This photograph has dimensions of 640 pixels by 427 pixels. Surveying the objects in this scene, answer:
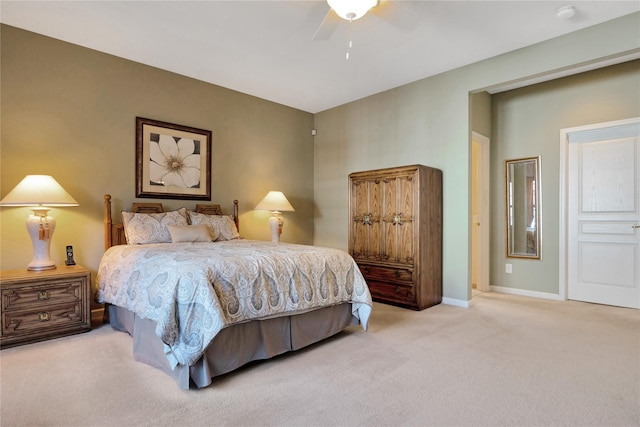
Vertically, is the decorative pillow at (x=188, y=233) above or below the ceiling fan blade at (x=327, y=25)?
below

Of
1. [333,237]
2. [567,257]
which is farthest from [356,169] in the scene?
[567,257]

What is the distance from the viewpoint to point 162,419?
5.85ft

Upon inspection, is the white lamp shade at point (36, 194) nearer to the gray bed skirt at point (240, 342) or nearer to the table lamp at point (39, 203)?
the table lamp at point (39, 203)

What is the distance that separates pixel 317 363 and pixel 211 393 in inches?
29.1

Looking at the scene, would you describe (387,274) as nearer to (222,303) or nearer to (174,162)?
(222,303)

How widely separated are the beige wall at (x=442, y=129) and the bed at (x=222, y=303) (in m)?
1.78

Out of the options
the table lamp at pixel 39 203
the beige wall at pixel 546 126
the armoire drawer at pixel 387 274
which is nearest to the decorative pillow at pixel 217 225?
the table lamp at pixel 39 203

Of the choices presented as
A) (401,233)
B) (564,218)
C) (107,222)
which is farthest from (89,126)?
(564,218)

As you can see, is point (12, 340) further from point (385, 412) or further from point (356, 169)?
point (356, 169)

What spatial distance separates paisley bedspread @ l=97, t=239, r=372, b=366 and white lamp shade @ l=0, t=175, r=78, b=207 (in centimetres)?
66

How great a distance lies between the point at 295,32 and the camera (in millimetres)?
3307

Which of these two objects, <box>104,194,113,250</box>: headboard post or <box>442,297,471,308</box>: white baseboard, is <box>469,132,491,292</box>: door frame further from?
<box>104,194,113,250</box>: headboard post

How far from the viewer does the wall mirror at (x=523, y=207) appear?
15.1 ft

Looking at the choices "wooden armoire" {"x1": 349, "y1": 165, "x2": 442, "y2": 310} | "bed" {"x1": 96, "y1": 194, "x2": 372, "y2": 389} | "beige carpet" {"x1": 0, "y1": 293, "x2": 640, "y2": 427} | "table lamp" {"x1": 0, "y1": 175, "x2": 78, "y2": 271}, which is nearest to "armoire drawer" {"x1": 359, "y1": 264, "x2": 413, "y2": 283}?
"wooden armoire" {"x1": 349, "y1": 165, "x2": 442, "y2": 310}
